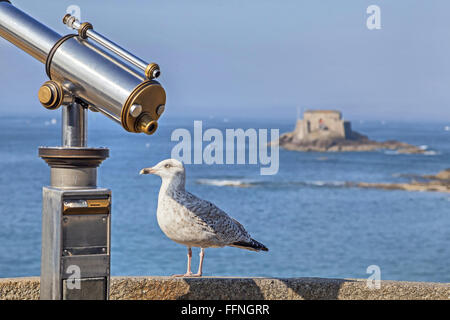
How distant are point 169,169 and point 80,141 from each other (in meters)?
0.84

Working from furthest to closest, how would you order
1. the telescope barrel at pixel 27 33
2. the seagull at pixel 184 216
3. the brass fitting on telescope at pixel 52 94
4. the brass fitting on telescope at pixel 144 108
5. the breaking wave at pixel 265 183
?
Result: 1. the breaking wave at pixel 265 183
2. the seagull at pixel 184 216
3. the telescope barrel at pixel 27 33
4. the brass fitting on telescope at pixel 52 94
5. the brass fitting on telescope at pixel 144 108

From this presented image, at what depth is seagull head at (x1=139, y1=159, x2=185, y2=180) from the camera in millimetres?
4242

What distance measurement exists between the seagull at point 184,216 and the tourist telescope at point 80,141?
727mm

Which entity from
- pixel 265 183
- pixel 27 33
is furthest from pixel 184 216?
pixel 265 183

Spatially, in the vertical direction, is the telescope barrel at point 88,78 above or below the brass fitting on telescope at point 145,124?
above

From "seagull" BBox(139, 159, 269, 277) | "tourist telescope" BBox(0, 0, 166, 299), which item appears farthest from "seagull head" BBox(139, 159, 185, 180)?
"tourist telescope" BBox(0, 0, 166, 299)

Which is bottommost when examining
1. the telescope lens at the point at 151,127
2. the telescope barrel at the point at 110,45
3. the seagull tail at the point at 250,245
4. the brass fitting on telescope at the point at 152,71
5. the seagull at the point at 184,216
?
the seagull tail at the point at 250,245

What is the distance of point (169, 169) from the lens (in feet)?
14.0

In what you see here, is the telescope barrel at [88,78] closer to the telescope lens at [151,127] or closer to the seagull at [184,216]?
the telescope lens at [151,127]

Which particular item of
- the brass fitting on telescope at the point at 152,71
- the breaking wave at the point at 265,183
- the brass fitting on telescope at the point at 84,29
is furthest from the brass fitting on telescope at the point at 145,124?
the breaking wave at the point at 265,183

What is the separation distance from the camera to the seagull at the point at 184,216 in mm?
4176

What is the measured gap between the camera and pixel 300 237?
30.1 m
